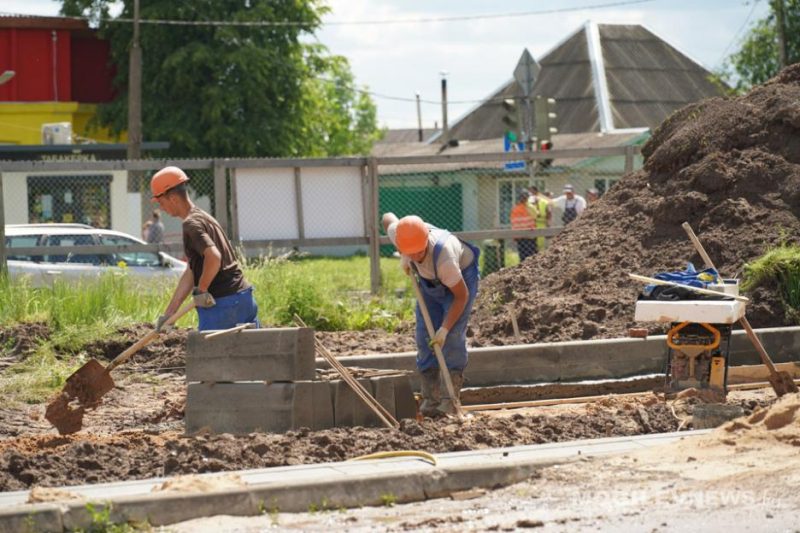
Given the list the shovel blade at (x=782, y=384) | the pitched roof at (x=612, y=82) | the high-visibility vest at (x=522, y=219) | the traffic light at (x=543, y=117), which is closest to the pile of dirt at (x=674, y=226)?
the shovel blade at (x=782, y=384)

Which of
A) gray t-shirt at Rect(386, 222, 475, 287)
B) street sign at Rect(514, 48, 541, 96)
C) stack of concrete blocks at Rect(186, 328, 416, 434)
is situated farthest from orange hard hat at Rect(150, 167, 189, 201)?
street sign at Rect(514, 48, 541, 96)

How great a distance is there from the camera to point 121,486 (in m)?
7.05

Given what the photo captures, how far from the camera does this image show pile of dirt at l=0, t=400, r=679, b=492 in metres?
7.54

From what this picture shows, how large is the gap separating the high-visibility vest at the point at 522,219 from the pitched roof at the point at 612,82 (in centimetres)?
1799

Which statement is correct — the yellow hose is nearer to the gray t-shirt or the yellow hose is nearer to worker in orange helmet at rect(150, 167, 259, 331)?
the gray t-shirt

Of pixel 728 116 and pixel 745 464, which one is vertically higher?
pixel 728 116

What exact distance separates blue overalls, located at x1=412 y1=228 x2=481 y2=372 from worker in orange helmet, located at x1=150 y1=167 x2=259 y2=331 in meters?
1.27

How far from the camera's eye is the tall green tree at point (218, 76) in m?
39.9

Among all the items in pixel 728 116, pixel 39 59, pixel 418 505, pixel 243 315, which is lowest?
pixel 418 505

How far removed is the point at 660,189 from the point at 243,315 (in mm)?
6926

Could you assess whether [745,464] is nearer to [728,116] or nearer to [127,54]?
[728,116]

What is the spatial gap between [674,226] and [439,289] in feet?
17.7

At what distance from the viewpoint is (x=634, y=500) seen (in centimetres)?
679

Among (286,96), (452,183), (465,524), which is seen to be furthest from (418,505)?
Result: (286,96)
